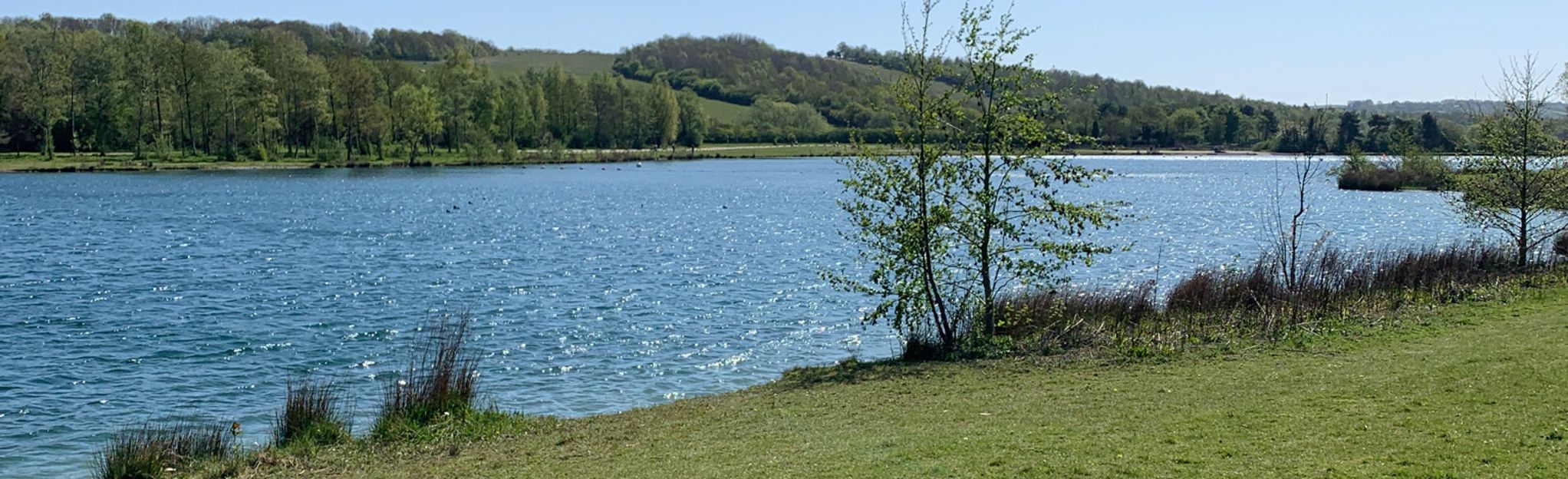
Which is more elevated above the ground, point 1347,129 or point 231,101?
point 231,101

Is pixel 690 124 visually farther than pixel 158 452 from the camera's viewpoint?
Yes

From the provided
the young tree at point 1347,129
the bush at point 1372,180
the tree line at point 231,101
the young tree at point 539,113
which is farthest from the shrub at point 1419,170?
the young tree at point 539,113

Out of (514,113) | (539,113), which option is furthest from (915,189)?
(539,113)

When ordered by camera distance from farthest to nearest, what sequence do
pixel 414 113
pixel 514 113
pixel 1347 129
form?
pixel 1347 129
pixel 514 113
pixel 414 113

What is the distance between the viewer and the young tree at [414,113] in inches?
4525

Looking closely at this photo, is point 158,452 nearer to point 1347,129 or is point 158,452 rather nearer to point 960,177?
point 960,177

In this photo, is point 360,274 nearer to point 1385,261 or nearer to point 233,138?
point 1385,261

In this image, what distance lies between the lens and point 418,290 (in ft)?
101

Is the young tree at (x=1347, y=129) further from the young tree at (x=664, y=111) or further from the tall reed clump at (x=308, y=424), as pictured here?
the tall reed clump at (x=308, y=424)

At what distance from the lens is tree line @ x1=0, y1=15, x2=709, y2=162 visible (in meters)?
100

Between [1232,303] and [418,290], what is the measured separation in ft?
67.0

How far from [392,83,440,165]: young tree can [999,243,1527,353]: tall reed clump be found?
102m

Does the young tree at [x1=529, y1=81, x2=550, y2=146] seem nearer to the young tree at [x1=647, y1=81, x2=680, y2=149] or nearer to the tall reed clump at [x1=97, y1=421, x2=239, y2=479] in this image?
the young tree at [x1=647, y1=81, x2=680, y2=149]

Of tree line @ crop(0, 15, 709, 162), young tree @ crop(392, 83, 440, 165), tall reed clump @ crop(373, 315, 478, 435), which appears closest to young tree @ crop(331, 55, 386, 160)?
tree line @ crop(0, 15, 709, 162)
